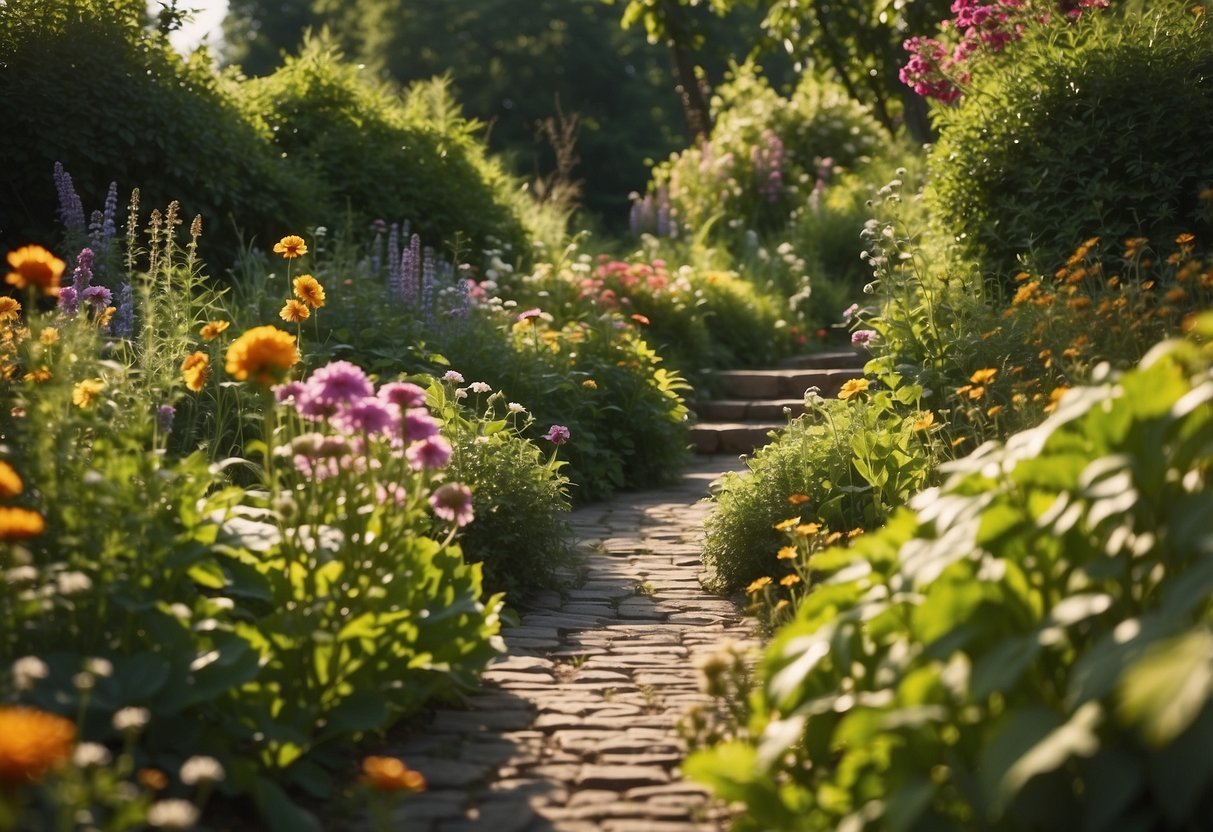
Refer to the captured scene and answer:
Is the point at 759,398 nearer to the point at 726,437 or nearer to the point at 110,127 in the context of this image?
the point at 726,437

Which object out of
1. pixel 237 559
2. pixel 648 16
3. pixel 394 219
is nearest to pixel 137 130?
pixel 394 219

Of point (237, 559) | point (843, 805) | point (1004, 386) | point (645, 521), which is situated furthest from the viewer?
point (645, 521)

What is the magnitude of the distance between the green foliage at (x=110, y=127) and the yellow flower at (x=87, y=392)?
4.44m

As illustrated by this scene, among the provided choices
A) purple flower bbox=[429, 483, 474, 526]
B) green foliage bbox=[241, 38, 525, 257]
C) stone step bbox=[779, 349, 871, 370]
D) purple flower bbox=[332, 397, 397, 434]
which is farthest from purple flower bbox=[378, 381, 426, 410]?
stone step bbox=[779, 349, 871, 370]

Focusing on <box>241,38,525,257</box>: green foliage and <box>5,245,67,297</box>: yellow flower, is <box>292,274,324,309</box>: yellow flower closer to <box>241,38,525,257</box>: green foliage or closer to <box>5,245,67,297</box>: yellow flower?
<box>5,245,67,297</box>: yellow flower

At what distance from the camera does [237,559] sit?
3607 millimetres

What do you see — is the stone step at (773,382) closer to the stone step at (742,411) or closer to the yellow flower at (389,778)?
the stone step at (742,411)

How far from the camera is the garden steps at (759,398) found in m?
9.62

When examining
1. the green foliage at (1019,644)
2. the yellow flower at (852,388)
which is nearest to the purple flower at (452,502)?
the green foliage at (1019,644)

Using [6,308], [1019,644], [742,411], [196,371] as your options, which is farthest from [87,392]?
[742,411]

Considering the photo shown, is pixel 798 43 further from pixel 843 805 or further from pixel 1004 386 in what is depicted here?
pixel 843 805

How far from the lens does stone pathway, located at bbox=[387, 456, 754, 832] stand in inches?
124

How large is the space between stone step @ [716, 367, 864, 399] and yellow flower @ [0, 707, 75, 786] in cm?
865

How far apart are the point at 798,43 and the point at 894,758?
16795mm
